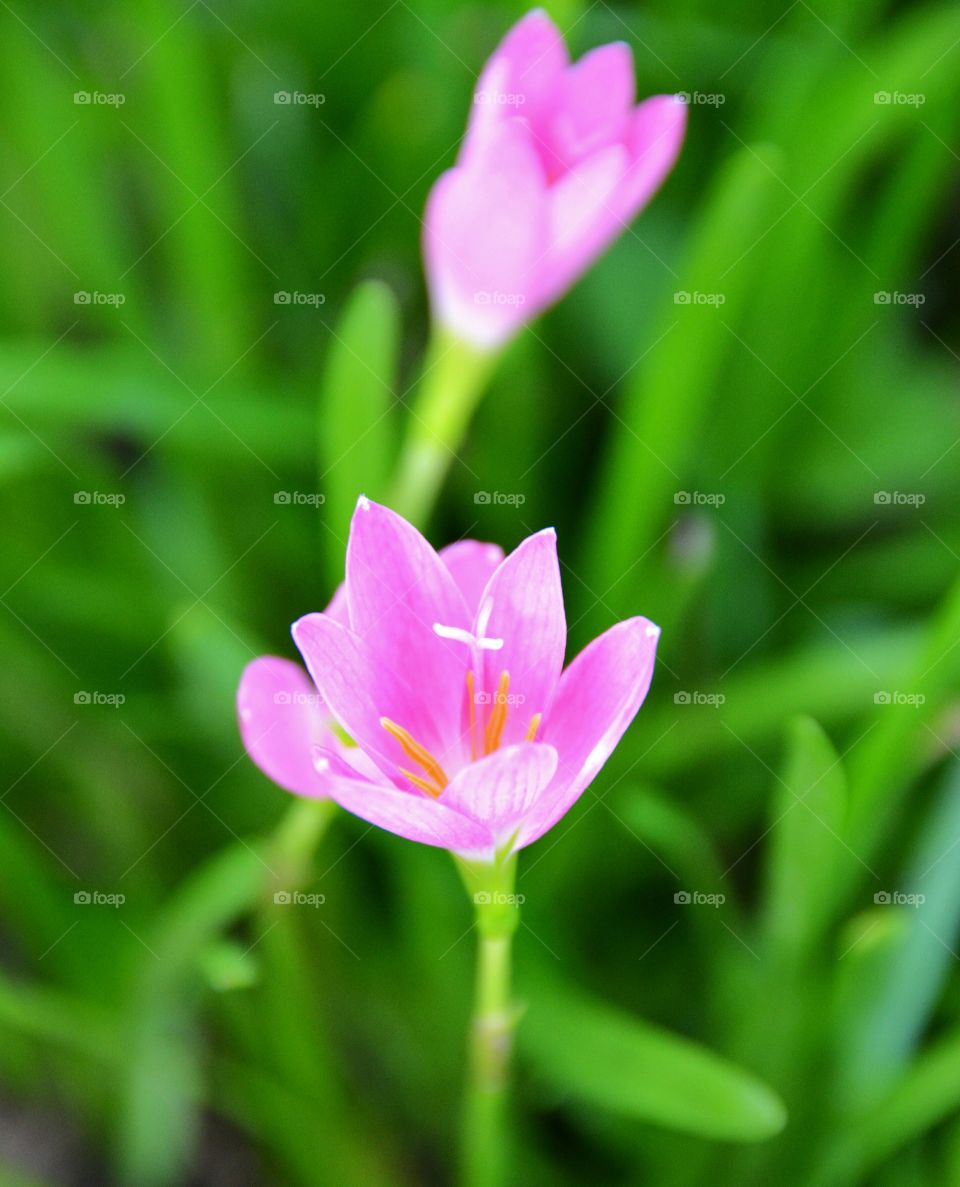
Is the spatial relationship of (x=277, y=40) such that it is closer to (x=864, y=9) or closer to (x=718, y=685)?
(x=864, y=9)

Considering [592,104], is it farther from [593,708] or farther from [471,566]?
[593,708]

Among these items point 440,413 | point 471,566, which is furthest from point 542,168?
point 471,566

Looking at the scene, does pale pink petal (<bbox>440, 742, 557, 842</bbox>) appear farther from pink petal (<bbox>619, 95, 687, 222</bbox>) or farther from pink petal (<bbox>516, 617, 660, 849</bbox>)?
pink petal (<bbox>619, 95, 687, 222</bbox>)

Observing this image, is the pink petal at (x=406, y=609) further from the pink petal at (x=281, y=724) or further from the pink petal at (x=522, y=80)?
the pink petal at (x=522, y=80)

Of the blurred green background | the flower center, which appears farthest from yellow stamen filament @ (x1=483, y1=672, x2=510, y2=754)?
the blurred green background

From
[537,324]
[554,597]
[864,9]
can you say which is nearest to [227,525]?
[537,324]

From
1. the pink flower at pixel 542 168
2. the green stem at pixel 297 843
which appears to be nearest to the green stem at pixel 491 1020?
the green stem at pixel 297 843
